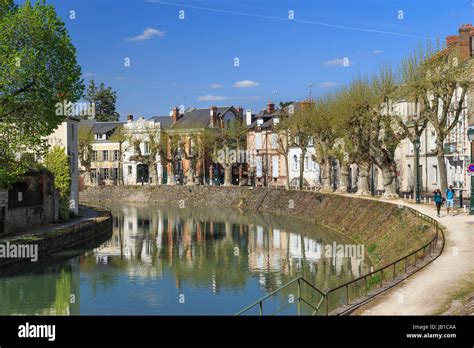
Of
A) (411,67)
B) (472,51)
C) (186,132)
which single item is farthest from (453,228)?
(186,132)

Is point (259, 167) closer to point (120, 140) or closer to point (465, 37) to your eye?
point (120, 140)

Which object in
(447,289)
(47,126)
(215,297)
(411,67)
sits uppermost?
(411,67)

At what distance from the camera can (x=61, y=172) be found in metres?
55.0

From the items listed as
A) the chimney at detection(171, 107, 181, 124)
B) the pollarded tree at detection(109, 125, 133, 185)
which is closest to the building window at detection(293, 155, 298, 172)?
the chimney at detection(171, 107, 181, 124)

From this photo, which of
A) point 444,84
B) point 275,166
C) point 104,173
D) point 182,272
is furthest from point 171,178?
point 182,272

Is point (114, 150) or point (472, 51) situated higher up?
point (472, 51)

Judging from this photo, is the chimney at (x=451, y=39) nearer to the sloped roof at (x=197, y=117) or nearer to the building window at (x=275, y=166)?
the building window at (x=275, y=166)

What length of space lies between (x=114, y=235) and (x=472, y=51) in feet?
119

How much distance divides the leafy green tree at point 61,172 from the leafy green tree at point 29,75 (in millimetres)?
16710

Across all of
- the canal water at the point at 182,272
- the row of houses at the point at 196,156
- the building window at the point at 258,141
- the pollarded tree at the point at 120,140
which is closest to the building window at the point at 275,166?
the row of houses at the point at 196,156

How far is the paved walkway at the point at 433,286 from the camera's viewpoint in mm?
18984

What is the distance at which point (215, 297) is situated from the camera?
3002 centimetres

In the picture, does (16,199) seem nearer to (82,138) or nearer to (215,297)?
(215,297)

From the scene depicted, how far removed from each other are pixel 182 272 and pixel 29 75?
47.1 ft
